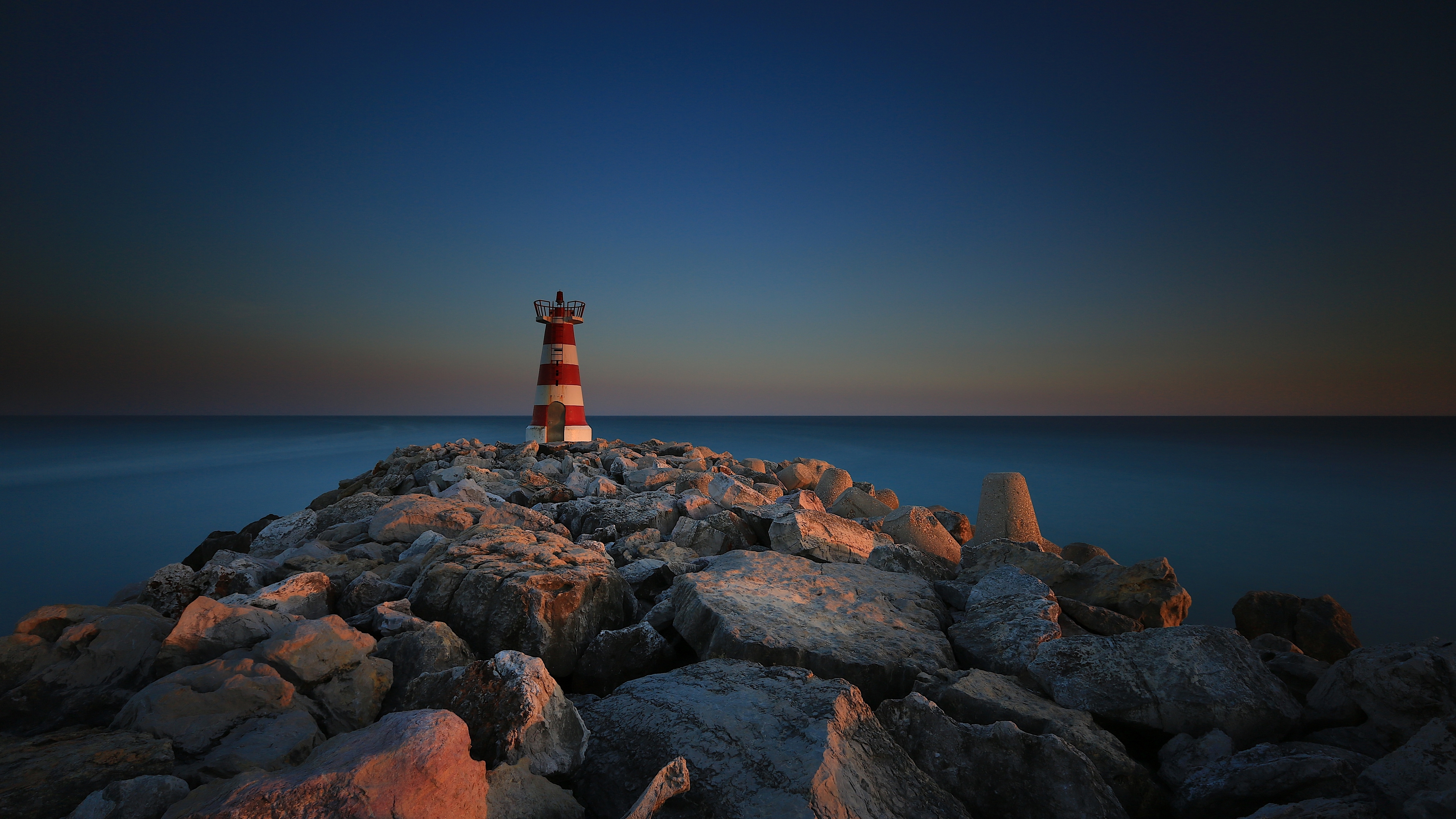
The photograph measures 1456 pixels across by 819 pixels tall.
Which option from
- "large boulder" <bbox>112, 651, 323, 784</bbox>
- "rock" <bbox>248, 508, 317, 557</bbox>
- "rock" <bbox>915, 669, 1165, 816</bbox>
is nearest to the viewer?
"large boulder" <bbox>112, 651, 323, 784</bbox>

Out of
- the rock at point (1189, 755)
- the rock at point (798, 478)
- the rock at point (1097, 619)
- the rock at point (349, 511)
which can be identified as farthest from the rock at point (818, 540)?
the rock at point (798, 478)

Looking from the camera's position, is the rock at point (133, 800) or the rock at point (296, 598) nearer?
the rock at point (133, 800)

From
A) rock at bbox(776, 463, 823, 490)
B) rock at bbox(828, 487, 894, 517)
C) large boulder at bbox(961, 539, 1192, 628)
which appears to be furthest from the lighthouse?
large boulder at bbox(961, 539, 1192, 628)

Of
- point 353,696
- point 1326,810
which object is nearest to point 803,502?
point 353,696

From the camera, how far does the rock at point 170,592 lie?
3346 mm

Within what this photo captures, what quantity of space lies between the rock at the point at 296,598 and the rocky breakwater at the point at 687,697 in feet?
0.05

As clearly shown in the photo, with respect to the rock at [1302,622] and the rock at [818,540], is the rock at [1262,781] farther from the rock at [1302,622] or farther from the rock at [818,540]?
the rock at [1302,622]

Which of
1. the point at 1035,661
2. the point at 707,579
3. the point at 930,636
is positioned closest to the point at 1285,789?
the point at 1035,661

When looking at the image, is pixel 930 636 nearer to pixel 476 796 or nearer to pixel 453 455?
pixel 476 796

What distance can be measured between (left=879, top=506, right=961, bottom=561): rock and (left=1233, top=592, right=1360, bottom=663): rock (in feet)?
7.26

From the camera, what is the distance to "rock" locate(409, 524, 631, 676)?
3076mm

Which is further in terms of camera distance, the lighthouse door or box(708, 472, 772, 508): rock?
the lighthouse door

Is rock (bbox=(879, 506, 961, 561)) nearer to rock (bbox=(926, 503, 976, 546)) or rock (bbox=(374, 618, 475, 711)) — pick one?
rock (bbox=(926, 503, 976, 546))

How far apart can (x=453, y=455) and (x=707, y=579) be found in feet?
30.8
